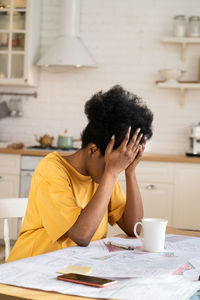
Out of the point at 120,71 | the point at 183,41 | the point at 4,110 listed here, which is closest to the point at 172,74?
the point at 183,41

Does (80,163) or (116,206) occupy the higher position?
(80,163)

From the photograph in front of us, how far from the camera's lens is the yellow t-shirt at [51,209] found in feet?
5.18

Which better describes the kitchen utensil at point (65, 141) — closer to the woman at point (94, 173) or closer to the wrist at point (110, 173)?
the woman at point (94, 173)

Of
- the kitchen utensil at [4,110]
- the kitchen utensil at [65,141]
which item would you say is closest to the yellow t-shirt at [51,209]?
the kitchen utensil at [65,141]

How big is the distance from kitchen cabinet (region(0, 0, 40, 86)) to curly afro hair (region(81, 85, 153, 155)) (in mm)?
3088

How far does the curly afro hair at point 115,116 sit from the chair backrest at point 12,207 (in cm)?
49

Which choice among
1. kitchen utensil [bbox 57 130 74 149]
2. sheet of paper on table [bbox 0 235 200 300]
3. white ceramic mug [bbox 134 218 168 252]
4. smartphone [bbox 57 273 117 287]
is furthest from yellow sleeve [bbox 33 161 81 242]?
kitchen utensil [bbox 57 130 74 149]

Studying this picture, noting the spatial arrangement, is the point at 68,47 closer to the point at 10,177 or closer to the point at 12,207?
the point at 10,177

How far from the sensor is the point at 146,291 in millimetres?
1062

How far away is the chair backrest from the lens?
1.93 m

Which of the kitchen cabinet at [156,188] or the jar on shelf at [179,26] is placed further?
the jar on shelf at [179,26]

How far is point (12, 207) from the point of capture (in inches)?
77.4

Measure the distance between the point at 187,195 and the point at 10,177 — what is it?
59.0 inches

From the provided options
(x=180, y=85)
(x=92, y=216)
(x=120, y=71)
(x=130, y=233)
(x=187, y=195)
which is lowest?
(x=187, y=195)
